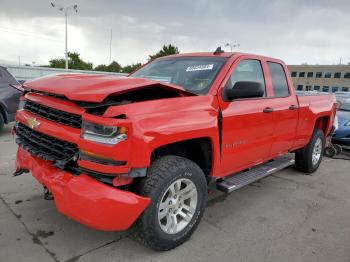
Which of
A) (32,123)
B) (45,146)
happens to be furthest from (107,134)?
(32,123)

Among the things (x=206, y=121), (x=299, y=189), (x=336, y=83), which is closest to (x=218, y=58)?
(x=206, y=121)

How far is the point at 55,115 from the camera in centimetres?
292

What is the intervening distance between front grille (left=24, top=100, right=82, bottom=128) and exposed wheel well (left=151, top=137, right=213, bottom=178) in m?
0.82

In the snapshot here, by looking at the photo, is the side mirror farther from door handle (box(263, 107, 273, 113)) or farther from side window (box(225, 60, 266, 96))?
door handle (box(263, 107, 273, 113))

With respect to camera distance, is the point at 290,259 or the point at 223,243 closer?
the point at 290,259

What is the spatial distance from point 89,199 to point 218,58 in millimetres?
2277

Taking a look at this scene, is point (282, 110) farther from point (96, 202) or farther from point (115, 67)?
point (115, 67)

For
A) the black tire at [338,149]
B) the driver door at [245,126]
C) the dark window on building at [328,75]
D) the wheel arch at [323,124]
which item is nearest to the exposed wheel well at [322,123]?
the wheel arch at [323,124]

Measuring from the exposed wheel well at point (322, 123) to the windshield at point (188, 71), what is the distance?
297 centimetres

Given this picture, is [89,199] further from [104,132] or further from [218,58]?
[218,58]

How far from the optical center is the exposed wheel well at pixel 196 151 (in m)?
3.15

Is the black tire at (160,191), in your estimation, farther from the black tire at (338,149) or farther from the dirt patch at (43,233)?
Result: the black tire at (338,149)

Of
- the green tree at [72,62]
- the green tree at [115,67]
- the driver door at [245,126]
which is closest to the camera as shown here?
the driver door at [245,126]

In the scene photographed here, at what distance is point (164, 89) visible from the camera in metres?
2.92
